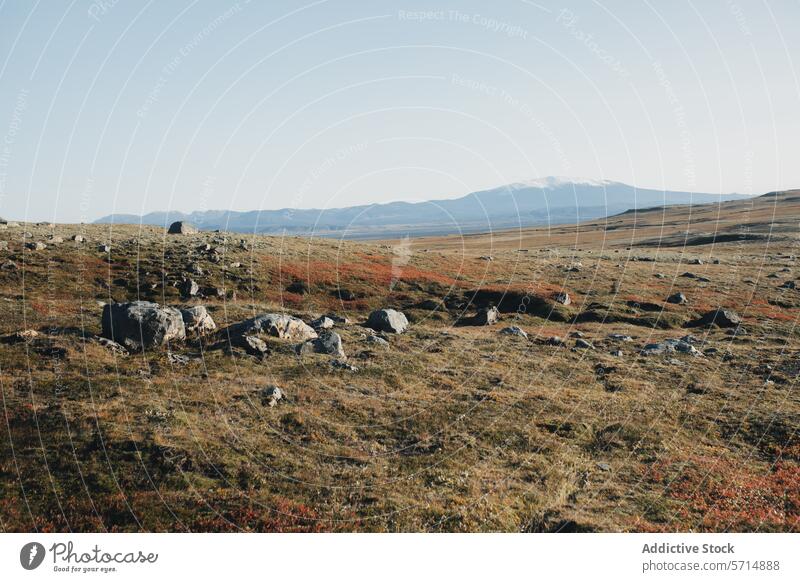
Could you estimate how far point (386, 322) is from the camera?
41.2 meters

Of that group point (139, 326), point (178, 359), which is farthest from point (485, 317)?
point (139, 326)

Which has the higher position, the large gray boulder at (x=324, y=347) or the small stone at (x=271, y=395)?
the large gray boulder at (x=324, y=347)

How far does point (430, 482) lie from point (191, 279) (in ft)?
125

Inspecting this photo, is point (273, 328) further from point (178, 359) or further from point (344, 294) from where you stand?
point (344, 294)

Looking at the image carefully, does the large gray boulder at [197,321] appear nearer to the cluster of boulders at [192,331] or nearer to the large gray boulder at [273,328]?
the cluster of boulders at [192,331]

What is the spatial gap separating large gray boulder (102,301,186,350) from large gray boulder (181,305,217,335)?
4.28 ft

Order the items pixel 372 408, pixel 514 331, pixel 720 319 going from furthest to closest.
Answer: pixel 720 319
pixel 514 331
pixel 372 408

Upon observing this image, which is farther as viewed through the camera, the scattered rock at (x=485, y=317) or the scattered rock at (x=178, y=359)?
the scattered rock at (x=485, y=317)

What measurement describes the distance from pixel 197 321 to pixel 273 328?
4893 mm

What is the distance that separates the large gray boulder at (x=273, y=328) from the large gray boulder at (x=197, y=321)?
4.34 feet

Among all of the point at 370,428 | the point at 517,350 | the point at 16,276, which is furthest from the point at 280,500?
the point at 16,276

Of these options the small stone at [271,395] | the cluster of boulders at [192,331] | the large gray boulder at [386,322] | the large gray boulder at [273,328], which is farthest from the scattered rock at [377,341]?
the small stone at [271,395]

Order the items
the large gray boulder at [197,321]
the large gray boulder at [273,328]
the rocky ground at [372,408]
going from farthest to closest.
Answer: the large gray boulder at [273,328] < the large gray boulder at [197,321] < the rocky ground at [372,408]

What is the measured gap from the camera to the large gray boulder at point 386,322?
4100cm
